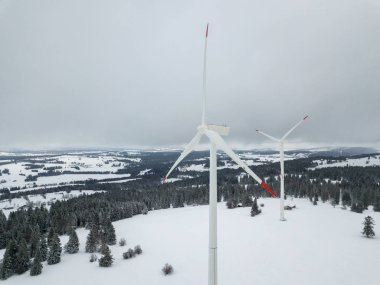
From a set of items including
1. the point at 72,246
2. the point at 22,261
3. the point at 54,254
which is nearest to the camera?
the point at 22,261

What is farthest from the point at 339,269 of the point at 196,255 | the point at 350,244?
the point at 196,255

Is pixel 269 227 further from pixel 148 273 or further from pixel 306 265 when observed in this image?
pixel 148 273

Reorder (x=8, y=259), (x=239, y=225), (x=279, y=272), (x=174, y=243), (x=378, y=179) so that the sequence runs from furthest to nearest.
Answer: (x=378, y=179), (x=239, y=225), (x=174, y=243), (x=8, y=259), (x=279, y=272)

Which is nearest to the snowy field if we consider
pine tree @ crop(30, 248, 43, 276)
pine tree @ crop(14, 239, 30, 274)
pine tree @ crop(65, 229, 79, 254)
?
pine tree @ crop(30, 248, 43, 276)

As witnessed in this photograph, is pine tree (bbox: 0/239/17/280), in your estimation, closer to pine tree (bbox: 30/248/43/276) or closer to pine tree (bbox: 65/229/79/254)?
pine tree (bbox: 30/248/43/276)

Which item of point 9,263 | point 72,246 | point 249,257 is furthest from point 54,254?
point 249,257

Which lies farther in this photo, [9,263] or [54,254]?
[54,254]

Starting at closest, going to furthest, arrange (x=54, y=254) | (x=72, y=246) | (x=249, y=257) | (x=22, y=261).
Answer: (x=249, y=257) → (x=22, y=261) → (x=54, y=254) → (x=72, y=246)

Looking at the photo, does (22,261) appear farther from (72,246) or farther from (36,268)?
(72,246)
